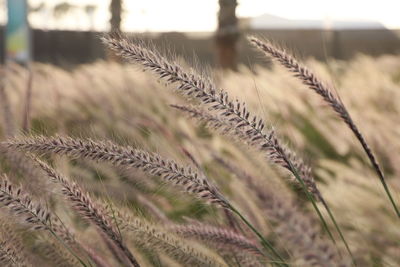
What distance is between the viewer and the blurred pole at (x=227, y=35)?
25.3ft

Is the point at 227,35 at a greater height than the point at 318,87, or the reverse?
the point at 318,87

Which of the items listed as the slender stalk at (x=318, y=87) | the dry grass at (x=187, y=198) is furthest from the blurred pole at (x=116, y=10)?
the slender stalk at (x=318, y=87)

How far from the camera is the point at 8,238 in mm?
1260

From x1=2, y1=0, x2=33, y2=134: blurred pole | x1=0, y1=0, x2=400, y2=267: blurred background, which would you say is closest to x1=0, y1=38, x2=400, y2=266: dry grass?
x1=0, y1=0, x2=400, y2=267: blurred background

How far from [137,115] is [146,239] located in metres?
2.78

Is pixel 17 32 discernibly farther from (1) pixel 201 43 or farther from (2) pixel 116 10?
(1) pixel 201 43

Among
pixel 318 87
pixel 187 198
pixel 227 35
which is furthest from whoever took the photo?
pixel 227 35

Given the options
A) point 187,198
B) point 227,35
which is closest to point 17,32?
point 227,35

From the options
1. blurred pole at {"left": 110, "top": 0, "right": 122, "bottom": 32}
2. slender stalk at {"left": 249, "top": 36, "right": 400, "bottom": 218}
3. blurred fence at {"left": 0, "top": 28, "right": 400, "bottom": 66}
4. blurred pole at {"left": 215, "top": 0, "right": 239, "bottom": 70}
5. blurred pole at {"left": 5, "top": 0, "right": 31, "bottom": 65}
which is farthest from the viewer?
blurred fence at {"left": 0, "top": 28, "right": 400, "bottom": 66}

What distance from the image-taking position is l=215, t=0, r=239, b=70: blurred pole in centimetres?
771

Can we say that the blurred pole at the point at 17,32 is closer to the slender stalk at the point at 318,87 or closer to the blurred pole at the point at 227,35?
the blurred pole at the point at 227,35

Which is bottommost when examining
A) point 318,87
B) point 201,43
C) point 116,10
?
point 201,43

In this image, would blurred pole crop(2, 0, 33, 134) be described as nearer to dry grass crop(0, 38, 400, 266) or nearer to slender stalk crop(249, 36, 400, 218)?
dry grass crop(0, 38, 400, 266)

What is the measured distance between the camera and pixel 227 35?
26.9 feet
